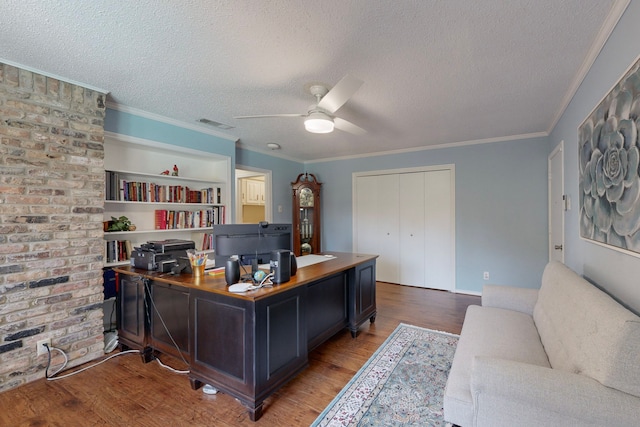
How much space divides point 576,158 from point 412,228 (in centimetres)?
250

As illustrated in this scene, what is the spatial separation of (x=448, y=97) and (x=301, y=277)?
214 cm

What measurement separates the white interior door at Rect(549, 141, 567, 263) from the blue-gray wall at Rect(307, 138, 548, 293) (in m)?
0.18

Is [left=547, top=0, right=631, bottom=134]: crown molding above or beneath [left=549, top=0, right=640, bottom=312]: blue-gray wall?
above

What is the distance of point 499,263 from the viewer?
13.2 feet

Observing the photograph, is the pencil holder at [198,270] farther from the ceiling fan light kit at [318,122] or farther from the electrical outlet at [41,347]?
the ceiling fan light kit at [318,122]

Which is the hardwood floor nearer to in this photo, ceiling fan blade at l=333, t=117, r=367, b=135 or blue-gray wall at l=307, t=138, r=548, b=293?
ceiling fan blade at l=333, t=117, r=367, b=135

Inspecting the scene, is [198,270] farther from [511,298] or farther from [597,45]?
[597,45]

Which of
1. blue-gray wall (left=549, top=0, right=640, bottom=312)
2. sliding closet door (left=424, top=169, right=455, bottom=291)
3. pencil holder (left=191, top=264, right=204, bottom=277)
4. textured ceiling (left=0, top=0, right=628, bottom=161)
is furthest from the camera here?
sliding closet door (left=424, top=169, right=455, bottom=291)

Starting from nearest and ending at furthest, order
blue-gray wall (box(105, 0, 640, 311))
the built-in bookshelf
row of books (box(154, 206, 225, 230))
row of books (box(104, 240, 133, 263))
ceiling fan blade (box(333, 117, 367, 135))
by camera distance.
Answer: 1. ceiling fan blade (box(333, 117, 367, 135))
2. blue-gray wall (box(105, 0, 640, 311))
3. row of books (box(104, 240, 133, 263))
4. the built-in bookshelf
5. row of books (box(154, 206, 225, 230))

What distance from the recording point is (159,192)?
322 centimetres

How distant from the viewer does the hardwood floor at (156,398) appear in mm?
1684

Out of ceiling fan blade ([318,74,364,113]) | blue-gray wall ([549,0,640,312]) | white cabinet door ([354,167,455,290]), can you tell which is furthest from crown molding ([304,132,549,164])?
ceiling fan blade ([318,74,364,113])

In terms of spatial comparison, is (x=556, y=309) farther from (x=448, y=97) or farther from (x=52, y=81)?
(x=52, y=81)

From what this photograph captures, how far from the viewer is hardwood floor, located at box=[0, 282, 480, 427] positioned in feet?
5.52
